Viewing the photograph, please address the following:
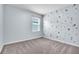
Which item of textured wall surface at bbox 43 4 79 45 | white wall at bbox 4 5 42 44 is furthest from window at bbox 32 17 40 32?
textured wall surface at bbox 43 4 79 45

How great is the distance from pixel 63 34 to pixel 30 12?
3.15ft

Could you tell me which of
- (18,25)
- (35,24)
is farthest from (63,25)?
(18,25)

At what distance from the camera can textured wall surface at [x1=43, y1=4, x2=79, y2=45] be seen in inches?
66.9

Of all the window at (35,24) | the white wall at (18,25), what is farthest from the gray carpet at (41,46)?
the window at (35,24)

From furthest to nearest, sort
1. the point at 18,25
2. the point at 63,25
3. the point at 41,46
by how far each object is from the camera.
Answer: the point at 63,25 → the point at 41,46 → the point at 18,25

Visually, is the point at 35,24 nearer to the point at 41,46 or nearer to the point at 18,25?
the point at 18,25

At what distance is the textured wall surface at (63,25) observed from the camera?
170 centimetres

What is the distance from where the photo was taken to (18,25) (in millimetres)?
1479

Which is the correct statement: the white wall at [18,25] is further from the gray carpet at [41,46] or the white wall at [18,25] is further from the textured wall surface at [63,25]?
the textured wall surface at [63,25]

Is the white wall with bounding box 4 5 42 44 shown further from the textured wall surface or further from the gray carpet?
the textured wall surface

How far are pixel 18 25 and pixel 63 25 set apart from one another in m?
1.02

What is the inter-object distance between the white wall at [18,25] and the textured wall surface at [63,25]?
0.26 meters

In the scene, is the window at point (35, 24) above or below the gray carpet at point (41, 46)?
above

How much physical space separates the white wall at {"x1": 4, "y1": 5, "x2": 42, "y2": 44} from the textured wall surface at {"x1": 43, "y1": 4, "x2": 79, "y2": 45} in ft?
0.85
